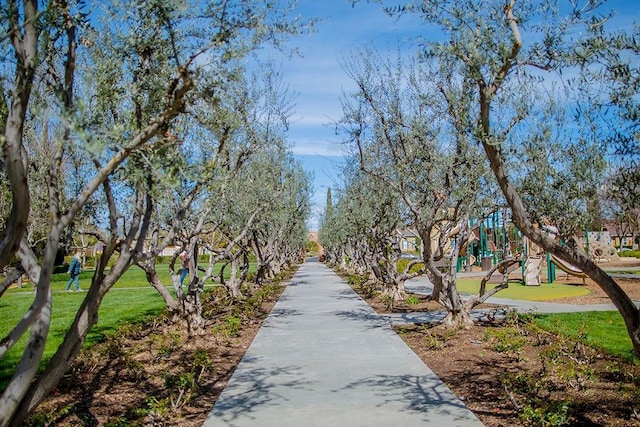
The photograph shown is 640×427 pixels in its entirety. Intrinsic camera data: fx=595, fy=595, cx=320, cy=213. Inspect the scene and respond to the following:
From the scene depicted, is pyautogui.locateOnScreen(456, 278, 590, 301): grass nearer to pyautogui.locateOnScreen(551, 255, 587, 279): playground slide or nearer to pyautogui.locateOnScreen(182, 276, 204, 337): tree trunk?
pyautogui.locateOnScreen(551, 255, 587, 279): playground slide

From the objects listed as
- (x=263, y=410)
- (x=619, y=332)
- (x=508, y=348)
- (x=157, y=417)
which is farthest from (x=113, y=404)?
(x=619, y=332)

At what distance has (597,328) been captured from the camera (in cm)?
1162

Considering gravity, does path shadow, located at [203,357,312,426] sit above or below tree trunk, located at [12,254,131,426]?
below

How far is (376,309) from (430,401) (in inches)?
375

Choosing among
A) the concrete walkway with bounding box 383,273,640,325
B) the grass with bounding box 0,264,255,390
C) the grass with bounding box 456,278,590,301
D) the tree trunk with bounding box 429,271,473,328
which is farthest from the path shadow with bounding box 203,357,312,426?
the grass with bounding box 456,278,590,301

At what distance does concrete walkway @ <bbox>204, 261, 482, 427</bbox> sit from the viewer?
619 centimetres

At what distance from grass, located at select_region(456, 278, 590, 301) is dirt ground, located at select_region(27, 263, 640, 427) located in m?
7.58

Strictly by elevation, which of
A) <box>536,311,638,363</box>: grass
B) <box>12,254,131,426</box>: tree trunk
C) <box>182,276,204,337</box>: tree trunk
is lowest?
<box>536,311,638,363</box>: grass

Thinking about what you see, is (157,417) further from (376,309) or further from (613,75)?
(376,309)

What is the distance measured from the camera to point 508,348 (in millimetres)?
9109

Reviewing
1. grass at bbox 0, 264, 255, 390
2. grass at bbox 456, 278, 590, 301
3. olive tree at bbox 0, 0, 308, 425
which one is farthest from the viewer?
grass at bbox 456, 278, 590, 301

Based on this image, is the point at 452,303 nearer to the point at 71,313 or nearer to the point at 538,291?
the point at 71,313

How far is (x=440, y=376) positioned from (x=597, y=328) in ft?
16.8

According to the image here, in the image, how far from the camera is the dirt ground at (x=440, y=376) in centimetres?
607
